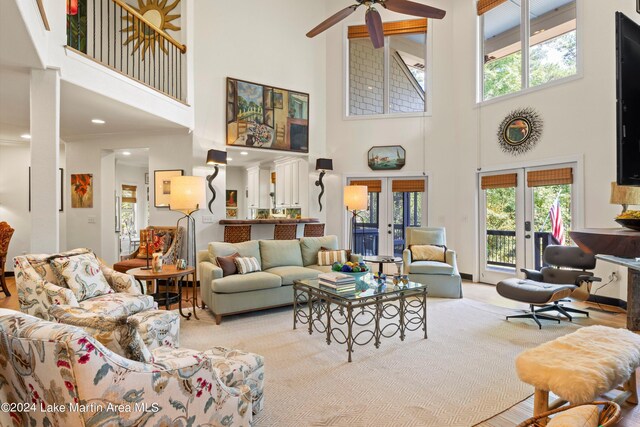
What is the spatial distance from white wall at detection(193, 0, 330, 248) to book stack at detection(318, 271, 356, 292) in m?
3.21

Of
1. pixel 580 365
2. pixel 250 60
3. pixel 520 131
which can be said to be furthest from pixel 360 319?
pixel 250 60

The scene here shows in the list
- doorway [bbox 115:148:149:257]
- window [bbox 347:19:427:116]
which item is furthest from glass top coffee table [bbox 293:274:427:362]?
doorway [bbox 115:148:149:257]

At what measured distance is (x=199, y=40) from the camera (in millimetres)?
5766

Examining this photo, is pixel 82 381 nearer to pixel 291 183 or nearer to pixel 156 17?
pixel 291 183

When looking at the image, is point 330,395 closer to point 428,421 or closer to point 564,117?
point 428,421

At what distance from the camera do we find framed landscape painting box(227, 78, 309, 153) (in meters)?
6.10

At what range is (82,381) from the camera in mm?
1032

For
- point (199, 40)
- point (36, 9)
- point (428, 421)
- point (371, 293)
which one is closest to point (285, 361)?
point (371, 293)

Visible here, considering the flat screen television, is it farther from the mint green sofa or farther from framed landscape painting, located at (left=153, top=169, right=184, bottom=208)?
framed landscape painting, located at (left=153, top=169, right=184, bottom=208)

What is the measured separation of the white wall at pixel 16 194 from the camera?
6438mm

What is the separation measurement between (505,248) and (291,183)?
162 inches

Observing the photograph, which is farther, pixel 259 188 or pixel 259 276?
pixel 259 188

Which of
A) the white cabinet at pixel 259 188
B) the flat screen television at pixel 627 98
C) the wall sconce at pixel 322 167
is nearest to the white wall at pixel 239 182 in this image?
the white cabinet at pixel 259 188

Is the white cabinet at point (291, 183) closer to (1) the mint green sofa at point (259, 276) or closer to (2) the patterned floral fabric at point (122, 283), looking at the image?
(1) the mint green sofa at point (259, 276)
